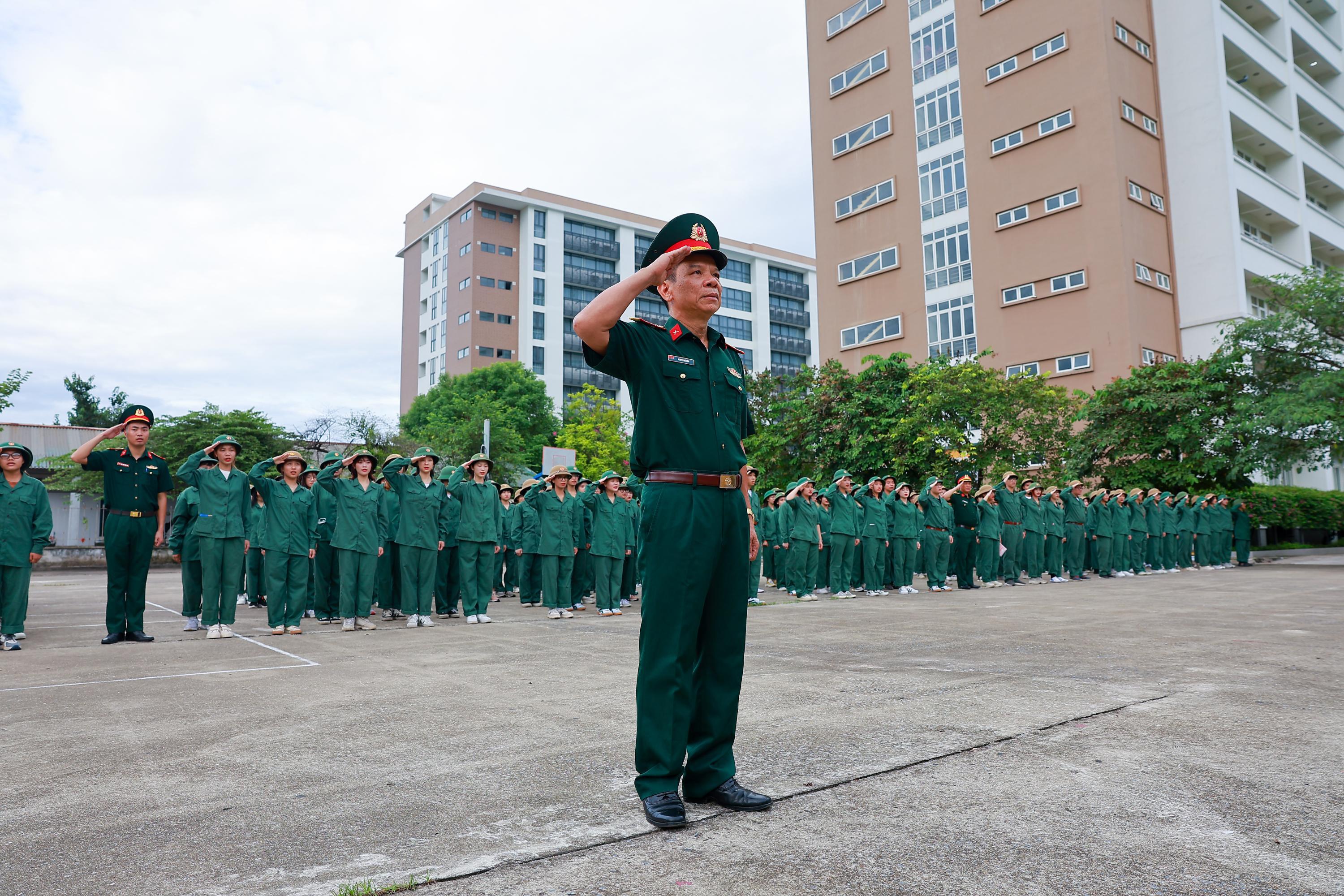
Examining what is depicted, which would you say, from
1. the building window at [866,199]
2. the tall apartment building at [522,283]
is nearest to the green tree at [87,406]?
the tall apartment building at [522,283]

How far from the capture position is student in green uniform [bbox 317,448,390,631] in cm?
960

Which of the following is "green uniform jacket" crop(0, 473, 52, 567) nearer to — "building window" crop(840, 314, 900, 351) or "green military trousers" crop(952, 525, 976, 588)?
"green military trousers" crop(952, 525, 976, 588)

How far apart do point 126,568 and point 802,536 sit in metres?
9.22

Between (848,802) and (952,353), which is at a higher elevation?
(952,353)

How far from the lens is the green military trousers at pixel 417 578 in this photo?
10102 mm

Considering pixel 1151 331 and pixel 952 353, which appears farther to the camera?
pixel 952 353

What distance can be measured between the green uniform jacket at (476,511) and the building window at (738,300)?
62103 millimetres

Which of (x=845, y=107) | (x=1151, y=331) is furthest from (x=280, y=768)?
(x=845, y=107)

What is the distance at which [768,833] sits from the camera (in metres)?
2.70

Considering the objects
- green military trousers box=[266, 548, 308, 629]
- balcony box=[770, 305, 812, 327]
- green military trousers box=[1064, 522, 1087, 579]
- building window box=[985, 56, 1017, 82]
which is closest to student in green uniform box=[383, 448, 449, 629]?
green military trousers box=[266, 548, 308, 629]

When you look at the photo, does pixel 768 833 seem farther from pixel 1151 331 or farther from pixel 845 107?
pixel 845 107

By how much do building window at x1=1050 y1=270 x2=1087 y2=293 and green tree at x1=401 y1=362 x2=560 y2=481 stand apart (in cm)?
2456

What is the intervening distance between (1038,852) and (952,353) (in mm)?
33925

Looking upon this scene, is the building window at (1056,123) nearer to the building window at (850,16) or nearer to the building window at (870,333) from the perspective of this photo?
the building window at (870,333)
